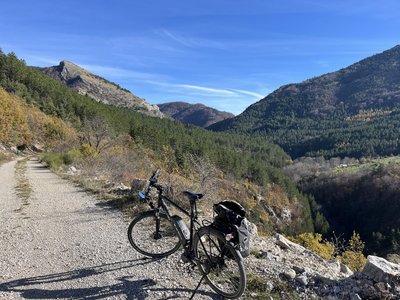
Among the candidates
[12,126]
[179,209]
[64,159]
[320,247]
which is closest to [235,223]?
[179,209]

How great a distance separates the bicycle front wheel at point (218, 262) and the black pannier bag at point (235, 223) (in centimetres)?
12

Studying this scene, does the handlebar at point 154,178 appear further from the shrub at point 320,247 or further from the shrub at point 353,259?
the shrub at point 353,259

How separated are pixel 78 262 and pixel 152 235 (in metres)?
1.44

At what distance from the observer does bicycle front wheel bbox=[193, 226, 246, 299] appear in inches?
199

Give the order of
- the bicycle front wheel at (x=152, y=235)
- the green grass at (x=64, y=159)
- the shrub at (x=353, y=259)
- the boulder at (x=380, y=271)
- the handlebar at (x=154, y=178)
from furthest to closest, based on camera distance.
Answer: the green grass at (x=64, y=159) → the shrub at (x=353, y=259) → the bicycle front wheel at (x=152, y=235) → the handlebar at (x=154, y=178) → the boulder at (x=380, y=271)

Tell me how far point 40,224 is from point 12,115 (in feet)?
127

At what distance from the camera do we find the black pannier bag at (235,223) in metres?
5.01

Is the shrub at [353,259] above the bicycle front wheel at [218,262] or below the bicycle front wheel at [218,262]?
below

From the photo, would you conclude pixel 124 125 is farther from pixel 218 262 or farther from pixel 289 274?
pixel 218 262

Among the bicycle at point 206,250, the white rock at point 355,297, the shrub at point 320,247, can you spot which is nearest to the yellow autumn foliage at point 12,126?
the shrub at point 320,247

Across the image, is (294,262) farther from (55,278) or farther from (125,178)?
(125,178)

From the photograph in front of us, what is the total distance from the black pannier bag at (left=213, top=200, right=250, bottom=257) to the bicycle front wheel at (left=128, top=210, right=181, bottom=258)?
5.20ft

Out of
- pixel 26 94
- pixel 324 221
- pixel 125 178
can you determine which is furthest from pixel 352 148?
pixel 125 178

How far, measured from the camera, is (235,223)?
198 inches
